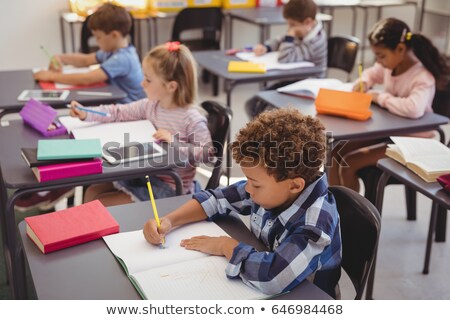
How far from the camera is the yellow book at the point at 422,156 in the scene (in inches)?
80.0

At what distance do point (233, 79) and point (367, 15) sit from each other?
133 inches

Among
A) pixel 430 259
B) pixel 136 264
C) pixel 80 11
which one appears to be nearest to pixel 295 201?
pixel 136 264

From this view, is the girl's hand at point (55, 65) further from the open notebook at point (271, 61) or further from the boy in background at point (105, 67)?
the open notebook at point (271, 61)

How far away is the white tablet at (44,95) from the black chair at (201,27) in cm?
234

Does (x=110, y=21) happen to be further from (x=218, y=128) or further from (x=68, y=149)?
(x=68, y=149)

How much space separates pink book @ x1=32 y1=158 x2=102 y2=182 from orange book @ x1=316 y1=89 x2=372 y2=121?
43.2 inches

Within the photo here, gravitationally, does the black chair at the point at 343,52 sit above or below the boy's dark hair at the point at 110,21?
below

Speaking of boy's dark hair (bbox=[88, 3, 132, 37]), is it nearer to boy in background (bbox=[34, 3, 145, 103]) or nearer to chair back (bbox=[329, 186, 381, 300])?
boy in background (bbox=[34, 3, 145, 103])

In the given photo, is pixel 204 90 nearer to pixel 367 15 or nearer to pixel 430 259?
pixel 367 15

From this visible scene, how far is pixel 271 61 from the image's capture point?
→ 3627mm

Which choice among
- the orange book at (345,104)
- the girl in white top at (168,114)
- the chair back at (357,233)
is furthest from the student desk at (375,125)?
the chair back at (357,233)

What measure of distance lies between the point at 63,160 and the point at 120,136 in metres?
0.38

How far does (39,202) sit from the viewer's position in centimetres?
312

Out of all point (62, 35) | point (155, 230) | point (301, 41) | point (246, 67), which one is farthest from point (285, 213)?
point (62, 35)
